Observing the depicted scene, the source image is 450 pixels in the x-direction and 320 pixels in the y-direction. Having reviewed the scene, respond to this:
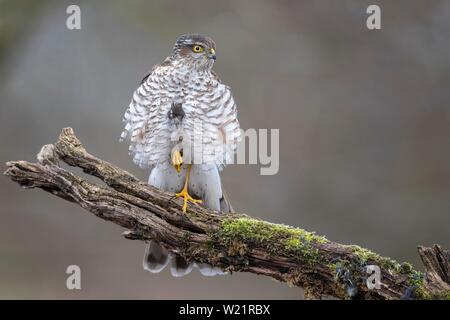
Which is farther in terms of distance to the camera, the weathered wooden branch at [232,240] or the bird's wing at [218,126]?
the bird's wing at [218,126]

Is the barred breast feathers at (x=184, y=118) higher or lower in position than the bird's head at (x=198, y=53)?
lower

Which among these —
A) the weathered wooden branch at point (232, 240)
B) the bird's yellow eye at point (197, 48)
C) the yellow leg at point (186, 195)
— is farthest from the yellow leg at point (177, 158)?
the bird's yellow eye at point (197, 48)

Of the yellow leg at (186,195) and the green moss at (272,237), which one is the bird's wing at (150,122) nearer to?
the yellow leg at (186,195)

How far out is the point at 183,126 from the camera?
479cm

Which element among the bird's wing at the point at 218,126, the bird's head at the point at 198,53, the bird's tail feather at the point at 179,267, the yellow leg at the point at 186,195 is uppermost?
the bird's head at the point at 198,53

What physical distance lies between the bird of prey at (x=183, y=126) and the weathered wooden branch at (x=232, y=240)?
502 mm

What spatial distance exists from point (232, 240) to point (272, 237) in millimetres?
257

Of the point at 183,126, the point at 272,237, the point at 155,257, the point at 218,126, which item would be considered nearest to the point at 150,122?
the point at 183,126

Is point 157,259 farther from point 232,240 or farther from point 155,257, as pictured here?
point 232,240

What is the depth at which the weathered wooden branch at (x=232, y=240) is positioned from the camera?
140 inches

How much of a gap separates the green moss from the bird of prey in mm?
697

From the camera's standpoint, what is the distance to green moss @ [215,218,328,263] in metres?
3.84

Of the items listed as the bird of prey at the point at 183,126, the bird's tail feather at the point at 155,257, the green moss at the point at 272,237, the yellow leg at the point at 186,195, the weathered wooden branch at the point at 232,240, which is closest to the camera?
the weathered wooden branch at the point at 232,240

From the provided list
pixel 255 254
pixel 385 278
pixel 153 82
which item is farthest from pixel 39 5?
pixel 385 278
